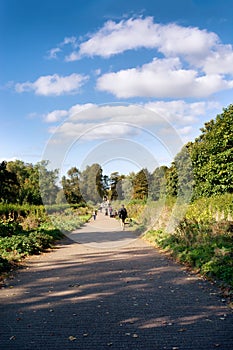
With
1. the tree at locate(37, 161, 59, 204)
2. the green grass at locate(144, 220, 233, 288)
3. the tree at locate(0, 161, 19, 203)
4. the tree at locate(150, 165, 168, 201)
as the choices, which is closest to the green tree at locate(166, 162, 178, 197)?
the tree at locate(150, 165, 168, 201)

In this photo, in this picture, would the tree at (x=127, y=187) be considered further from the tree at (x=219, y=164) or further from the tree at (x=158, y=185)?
the tree at (x=219, y=164)

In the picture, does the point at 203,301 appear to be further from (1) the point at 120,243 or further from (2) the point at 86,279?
(1) the point at 120,243

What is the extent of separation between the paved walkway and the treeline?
9.83 metres

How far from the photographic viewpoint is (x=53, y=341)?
4.65 m

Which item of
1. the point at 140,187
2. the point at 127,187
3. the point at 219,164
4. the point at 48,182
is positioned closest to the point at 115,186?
the point at 127,187

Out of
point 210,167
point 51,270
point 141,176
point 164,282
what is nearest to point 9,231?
point 51,270

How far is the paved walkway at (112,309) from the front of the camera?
4.63m

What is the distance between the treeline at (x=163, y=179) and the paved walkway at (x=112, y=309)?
9.83 meters

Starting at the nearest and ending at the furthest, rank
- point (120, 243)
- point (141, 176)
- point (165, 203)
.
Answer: point (120, 243)
point (165, 203)
point (141, 176)

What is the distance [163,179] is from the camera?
2714 centimetres

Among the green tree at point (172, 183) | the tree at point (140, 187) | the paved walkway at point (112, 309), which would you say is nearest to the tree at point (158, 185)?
the green tree at point (172, 183)

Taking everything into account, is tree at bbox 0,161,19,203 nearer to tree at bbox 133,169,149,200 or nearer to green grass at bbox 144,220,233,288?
tree at bbox 133,169,149,200

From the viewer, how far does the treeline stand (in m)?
18.9

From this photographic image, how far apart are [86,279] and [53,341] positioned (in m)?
3.78
